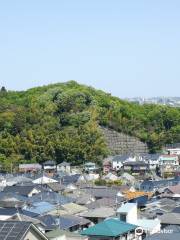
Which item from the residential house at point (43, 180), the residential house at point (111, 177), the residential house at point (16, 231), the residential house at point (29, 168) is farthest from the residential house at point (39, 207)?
the residential house at point (29, 168)

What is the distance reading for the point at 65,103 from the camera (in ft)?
138

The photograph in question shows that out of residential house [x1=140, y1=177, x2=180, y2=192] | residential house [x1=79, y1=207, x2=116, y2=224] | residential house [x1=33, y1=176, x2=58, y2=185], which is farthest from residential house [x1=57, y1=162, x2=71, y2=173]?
residential house [x1=79, y1=207, x2=116, y2=224]

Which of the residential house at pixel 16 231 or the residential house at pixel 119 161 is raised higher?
the residential house at pixel 16 231

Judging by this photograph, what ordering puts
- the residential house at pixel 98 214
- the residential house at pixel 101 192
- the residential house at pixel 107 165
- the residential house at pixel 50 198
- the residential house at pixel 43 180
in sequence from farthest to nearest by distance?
the residential house at pixel 107 165
the residential house at pixel 43 180
the residential house at pixel 101 192
the residential house at pixel 50 198
the residential house at pixel 98 214

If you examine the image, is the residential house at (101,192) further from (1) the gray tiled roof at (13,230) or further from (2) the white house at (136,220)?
(1) the gray tiled roof at (13,230)

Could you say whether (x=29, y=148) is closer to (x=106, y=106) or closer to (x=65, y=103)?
(x=65, y=103)

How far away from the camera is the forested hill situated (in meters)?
35.0

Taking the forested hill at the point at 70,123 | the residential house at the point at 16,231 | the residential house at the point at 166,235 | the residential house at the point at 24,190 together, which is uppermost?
the forested hill at the point at 70,123

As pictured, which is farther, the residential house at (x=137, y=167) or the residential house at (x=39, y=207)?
the residential house at (x=137, y=167)

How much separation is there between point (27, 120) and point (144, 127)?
10593 millimetres

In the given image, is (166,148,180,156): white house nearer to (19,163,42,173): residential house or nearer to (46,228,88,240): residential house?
(19,163,42,173): residential house

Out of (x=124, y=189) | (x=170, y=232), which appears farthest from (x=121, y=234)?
(x=124, y=189)

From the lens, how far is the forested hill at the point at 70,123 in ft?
115

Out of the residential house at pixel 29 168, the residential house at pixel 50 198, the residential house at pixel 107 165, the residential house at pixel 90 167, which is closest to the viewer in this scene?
A: the residential house at pixel 50 198
